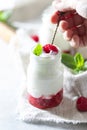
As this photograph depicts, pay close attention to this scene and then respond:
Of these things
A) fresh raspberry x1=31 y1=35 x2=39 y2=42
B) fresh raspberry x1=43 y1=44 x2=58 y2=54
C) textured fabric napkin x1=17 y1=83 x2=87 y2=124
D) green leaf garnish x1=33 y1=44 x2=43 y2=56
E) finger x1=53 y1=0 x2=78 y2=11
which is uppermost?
finger x1=53 y1=0 x2=78 y2=11

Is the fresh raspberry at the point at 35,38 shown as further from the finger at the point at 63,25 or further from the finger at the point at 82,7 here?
the finger at the point at 82,7

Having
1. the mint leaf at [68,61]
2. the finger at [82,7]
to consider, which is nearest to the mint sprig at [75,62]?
the mint leaf at [68,61]

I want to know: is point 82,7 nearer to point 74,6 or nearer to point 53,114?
point 74,6

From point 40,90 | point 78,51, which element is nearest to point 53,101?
point 40,90

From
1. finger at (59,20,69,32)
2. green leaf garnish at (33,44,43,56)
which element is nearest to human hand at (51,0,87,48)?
finger at (59,20,69,32)

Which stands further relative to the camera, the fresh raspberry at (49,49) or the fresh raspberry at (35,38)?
the fresh raspberry at (35,38)

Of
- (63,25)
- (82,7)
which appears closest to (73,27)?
(63,25)

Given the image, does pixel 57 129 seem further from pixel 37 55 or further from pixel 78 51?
pixel 78 51

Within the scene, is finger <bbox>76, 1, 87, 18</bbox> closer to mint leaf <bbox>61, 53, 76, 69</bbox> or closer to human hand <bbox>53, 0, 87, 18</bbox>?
human hand <bbox>53, 0, 87, 18</bbox>
